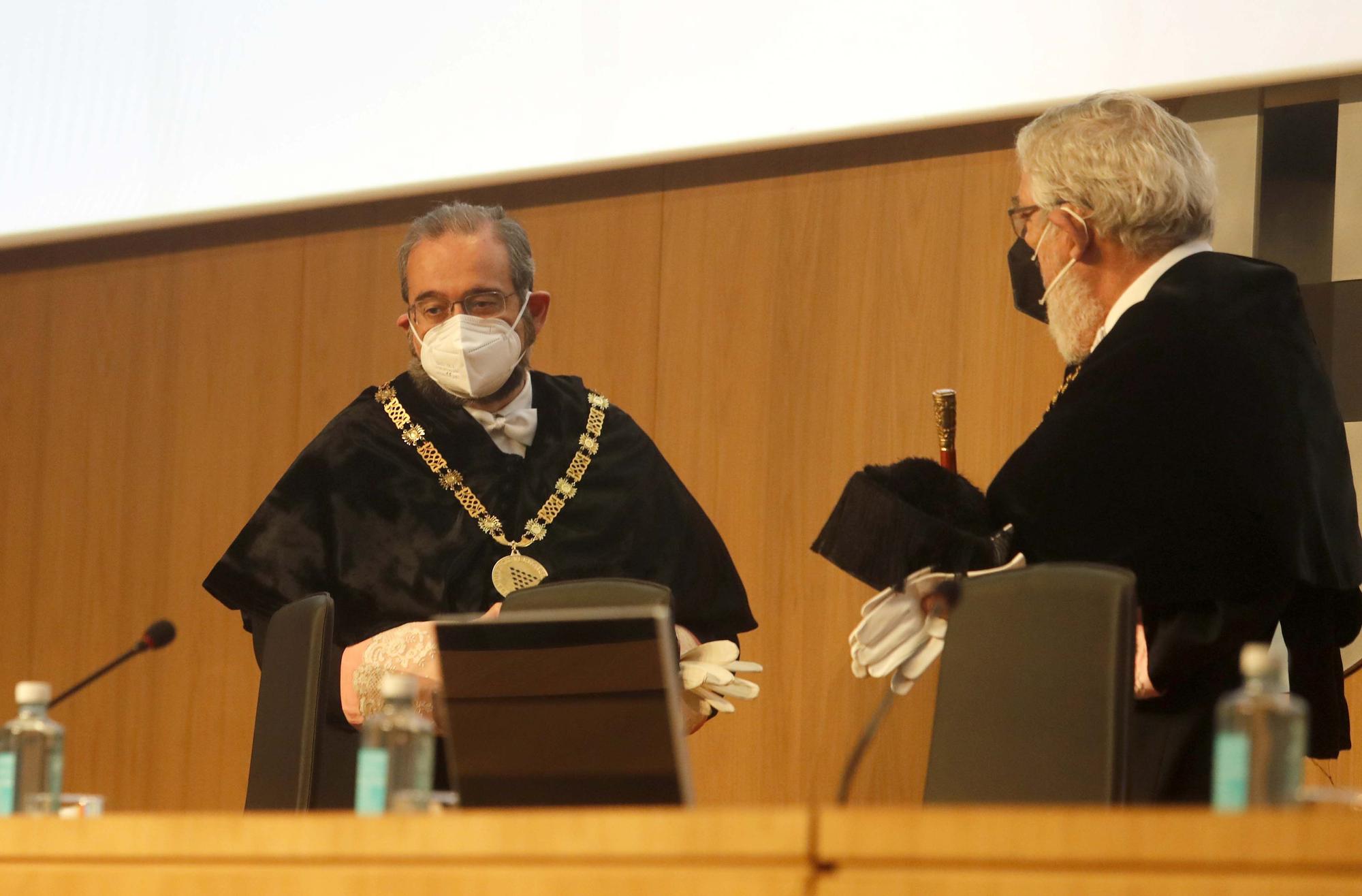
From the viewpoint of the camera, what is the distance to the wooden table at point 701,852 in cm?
139

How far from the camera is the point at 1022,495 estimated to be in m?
2.79

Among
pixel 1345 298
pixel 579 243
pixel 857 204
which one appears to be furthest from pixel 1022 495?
pixel 579 243

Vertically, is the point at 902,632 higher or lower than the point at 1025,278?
lower

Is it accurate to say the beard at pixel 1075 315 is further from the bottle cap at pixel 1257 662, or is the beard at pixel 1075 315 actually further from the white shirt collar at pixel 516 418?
the bottle cap at pixel 1257 662

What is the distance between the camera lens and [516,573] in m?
3.43

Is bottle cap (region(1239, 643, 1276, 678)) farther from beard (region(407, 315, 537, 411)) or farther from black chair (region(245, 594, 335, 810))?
beard (region(407, 315, 537, 411))

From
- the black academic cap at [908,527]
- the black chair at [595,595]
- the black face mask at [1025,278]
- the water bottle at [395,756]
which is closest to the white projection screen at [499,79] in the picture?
the black face mask at [1025,278]

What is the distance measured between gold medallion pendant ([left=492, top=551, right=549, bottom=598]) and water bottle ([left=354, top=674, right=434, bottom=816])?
4.47 ft

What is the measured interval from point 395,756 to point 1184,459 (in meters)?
Answer: 1.36

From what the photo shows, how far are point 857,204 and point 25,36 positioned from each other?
284cm

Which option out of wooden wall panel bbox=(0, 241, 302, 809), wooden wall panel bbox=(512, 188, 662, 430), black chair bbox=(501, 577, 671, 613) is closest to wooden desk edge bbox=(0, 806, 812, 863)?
black chair bbox=(501, 577, 671, 613)

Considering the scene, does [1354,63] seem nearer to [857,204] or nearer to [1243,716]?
[857,204]

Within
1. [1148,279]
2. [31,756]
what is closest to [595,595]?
[31,756]

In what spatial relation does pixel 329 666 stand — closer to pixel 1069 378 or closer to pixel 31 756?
pixel 31 756
